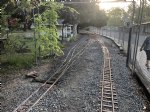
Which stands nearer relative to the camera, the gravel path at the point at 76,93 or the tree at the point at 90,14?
the gravel path at the point at 76,93

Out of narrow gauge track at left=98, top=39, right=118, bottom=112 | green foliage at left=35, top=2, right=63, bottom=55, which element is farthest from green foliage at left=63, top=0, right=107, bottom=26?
narrow gauge track at left=98, top=39, right=118, bottom=112

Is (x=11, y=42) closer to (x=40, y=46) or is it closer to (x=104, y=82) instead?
(x=40, y=46)

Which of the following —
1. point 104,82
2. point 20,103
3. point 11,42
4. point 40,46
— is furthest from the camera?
point 11,42

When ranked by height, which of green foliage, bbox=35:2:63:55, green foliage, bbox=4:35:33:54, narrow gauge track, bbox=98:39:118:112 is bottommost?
narrow gauge track, bbox=98:39:118:112

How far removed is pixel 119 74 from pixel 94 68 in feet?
6.88

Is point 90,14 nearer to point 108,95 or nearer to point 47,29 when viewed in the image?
point 47,29

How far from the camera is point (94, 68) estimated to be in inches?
590

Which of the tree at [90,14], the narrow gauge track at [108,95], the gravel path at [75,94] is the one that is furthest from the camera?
the tree at [90,14]

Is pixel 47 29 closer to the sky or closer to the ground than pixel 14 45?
closer to the sky

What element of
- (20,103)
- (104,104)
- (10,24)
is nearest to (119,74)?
(104,104)

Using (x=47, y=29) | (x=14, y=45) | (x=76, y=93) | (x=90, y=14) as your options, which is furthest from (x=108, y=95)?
(x=90, y=14)

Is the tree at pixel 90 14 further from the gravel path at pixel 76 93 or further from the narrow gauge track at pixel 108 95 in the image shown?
the narrow gauge track at pixel 108 95

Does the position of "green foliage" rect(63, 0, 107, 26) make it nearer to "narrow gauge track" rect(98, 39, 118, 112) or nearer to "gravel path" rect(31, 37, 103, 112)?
"gravel path" rect(31, 37, 103, 112)

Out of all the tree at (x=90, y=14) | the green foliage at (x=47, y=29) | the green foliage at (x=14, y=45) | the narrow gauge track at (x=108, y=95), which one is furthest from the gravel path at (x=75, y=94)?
the tree at (x=90, y=14)
